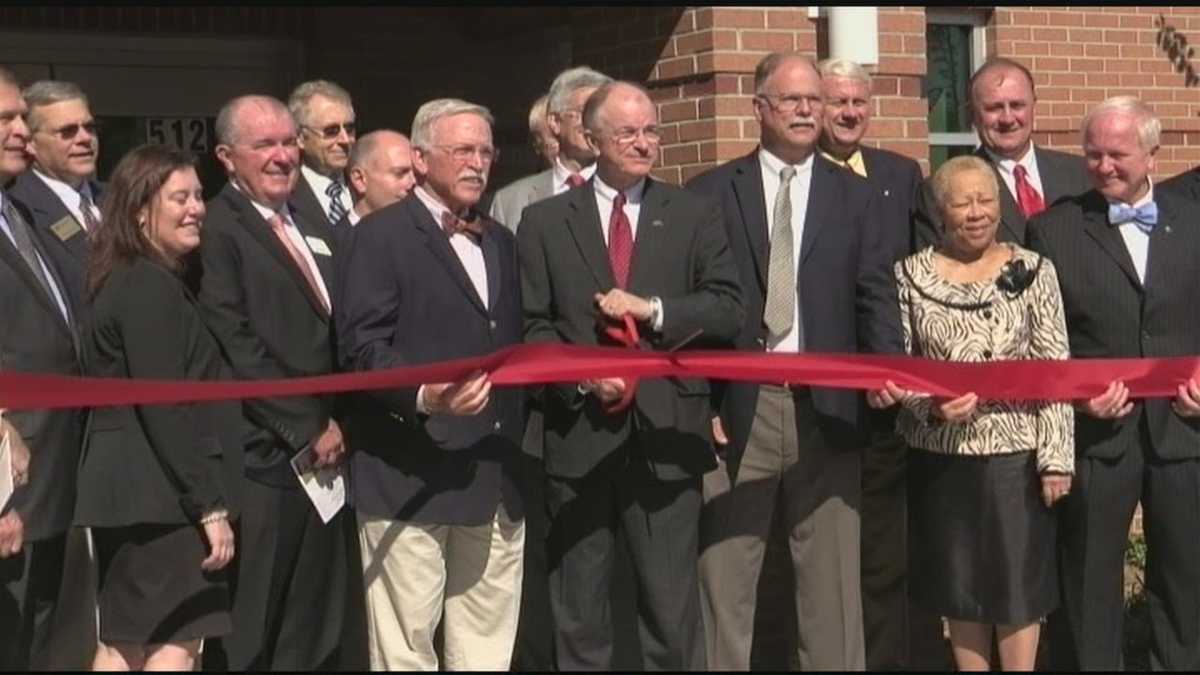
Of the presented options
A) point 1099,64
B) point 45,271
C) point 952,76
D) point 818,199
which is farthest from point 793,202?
point 1099,64

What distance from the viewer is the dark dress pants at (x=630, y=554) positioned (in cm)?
666

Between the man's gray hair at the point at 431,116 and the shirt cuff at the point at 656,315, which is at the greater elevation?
the man's gray hair at the point at 431,116

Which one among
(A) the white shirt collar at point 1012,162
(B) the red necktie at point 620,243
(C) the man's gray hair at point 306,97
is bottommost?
(B) the red necktie at point 620,243

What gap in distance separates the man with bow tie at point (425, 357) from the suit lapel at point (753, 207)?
3.26ft

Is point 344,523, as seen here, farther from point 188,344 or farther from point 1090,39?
point 1090,39

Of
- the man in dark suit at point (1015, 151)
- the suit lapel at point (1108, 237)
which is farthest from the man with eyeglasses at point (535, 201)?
the suit lapel at point (1108, 237)

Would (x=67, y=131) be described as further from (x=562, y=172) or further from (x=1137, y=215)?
(x=1137, y=215)

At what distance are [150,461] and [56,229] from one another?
1395mm

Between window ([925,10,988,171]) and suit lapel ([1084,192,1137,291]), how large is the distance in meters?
3.38

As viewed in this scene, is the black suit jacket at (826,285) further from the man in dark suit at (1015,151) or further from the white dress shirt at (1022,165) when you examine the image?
the white dress shirt at (1022,165)

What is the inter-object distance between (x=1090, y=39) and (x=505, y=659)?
579 cm

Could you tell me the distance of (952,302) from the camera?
269 inches

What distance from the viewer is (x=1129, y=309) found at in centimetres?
698

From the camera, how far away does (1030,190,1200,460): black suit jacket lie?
6.97 m
